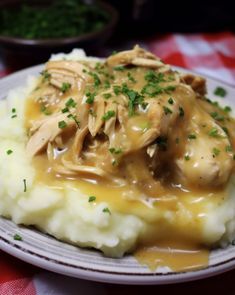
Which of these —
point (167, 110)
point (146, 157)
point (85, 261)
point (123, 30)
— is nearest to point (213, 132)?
point (167, 110)

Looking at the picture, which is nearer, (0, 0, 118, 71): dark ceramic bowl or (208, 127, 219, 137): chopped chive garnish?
(208, 127, 219, 137): chopped chive garnish

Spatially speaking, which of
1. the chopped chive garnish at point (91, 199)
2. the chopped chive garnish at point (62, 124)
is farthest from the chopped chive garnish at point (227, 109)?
the chopped chive garnish at point (91, 199)

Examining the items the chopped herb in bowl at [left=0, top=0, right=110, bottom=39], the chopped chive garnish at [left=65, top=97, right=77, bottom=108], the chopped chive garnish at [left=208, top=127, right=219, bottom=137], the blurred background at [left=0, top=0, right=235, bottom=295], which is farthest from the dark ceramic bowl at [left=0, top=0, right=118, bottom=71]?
the chopped chive garnish at [left=208, top=127, right=219, bottom=137]

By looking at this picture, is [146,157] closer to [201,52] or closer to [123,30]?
[201,52]

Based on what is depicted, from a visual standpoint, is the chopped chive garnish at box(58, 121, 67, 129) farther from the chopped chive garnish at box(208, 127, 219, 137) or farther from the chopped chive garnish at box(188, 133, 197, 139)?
the chopped chive garnish at box(208, 127, 219, 137)

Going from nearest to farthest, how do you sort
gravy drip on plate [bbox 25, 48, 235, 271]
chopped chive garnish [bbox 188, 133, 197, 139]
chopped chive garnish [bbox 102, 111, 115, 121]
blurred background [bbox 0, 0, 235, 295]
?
gravy drip on plate [bbox 25, 48, 235, 271]
chopped chive garnish [bbox 102, 111, 115, 121]
chopped chive garnish [bbox 188, 133, 197, 139]
blurred background [bbox 0, 0, 235, 295]

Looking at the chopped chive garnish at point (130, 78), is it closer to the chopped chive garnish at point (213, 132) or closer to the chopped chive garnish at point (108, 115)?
the chopped chive garnish at point (108, 115)

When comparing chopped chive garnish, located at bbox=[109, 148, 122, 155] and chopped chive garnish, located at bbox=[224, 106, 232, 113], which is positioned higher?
chopped chive garnish, located at bbox=[109, 148, 122, 155]
